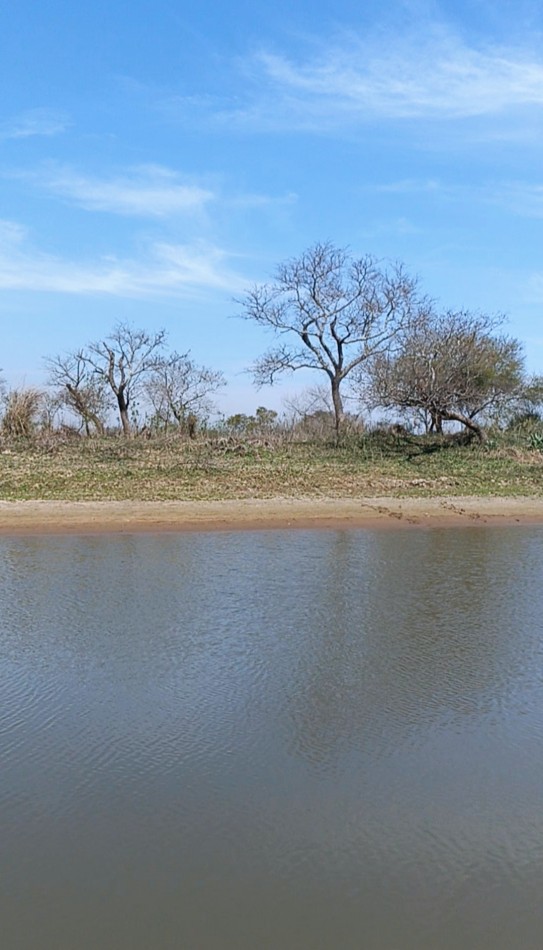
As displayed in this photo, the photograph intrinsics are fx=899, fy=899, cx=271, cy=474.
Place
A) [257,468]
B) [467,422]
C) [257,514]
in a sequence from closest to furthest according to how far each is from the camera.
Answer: [257,514] < [257,468] < [467,422]

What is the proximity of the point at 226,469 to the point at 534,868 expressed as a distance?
17.9m

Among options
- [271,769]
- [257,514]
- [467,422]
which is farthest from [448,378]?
[271,769]

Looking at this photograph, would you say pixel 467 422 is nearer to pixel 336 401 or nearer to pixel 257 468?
pixel 336 401

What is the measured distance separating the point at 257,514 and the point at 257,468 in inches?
178

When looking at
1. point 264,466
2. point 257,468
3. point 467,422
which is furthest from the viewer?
point 467,422

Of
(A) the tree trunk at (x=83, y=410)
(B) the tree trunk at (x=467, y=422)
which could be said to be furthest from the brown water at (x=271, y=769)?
(A) the tree trunk at (x=83, y=410)

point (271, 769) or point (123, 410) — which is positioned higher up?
point (123, 410)

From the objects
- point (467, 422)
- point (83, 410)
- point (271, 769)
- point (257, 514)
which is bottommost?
point (271, 769)

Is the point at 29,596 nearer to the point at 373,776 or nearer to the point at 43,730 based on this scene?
the point at 43,730

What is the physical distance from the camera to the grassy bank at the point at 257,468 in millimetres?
19464

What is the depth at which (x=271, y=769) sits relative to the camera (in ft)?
17.3

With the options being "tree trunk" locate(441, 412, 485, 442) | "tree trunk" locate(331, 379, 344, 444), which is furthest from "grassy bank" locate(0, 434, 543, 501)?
"tree trunk" locate(331, 379, 344, 444)

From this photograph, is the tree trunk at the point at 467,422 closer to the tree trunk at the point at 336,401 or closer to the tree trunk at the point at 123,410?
the tree trunk at the point at 336,401

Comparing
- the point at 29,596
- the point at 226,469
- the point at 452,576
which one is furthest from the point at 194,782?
the point at 226,469
